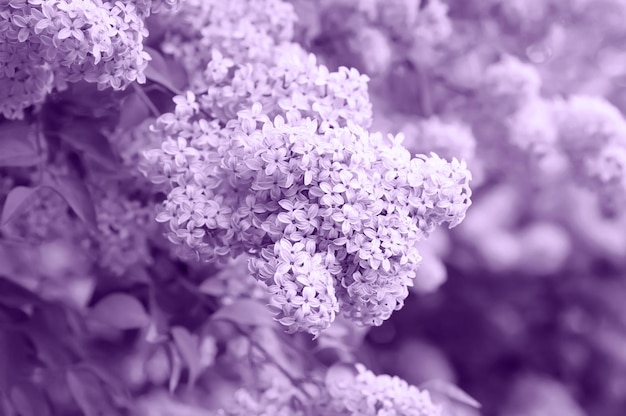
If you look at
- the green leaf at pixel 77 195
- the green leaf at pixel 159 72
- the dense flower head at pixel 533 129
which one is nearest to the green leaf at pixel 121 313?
the green leaf at pixel 77 195

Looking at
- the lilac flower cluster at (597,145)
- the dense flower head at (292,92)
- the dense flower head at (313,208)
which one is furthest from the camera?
the lilac flower cluster at (597,145)

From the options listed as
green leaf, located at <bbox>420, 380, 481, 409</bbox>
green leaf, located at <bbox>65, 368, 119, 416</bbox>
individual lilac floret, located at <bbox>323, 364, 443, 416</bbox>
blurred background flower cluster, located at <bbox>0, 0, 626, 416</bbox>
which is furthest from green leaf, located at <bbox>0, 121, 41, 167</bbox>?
green leaf, located at <bbox>420, 380, 481, 409</bbox>

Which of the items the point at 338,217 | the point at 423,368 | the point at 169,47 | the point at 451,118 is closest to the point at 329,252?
the point at 338,217

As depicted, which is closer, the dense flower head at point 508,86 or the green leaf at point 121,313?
the green leaf at point 121,313

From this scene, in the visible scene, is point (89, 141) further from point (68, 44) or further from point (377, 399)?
point (377, 399)

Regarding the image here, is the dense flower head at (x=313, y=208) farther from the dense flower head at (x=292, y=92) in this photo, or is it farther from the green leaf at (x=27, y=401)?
the green leaf at (x=27, y=401)

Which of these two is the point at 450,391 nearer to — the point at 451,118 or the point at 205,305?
the point at 205,305

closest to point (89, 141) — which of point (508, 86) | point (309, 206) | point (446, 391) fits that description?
point (309, 206)

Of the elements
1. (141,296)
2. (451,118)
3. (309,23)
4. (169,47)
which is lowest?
(141,296)
